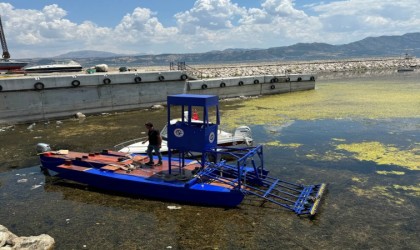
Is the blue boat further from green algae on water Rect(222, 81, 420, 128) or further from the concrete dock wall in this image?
the concrete dock wall

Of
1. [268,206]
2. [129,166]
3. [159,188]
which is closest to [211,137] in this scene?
[159,188]

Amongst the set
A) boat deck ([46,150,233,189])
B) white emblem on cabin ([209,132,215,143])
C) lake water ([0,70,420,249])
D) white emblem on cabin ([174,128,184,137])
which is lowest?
lake water ([0,70,420,249])

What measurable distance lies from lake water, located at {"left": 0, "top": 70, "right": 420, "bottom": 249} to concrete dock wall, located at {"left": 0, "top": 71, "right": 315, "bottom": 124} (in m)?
4.37

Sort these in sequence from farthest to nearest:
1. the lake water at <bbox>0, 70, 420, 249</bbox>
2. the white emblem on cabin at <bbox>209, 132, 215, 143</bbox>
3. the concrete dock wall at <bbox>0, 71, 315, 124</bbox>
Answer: the concrete dock wall at <bbox>0, 71, 315, 124</bbox>, the white emblem on cabin at <bbox>209, 132, 215, 143</bbox>, the lake water at <bbox>0, 70, 420, 249</bbox>

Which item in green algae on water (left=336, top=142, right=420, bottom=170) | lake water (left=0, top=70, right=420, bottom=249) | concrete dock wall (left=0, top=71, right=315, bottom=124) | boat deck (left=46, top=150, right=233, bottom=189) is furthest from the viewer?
concrete dock wall (left=0, top=71, right=315, bottom=124)

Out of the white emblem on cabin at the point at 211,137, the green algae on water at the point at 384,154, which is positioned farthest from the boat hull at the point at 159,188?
the green algae on water at the point at 384,154

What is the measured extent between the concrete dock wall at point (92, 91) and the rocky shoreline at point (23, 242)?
19.5 m

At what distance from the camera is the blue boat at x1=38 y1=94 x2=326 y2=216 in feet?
34.8

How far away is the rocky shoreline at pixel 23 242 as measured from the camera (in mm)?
7844

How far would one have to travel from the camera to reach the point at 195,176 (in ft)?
Answer: 36.9

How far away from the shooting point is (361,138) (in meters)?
18.5

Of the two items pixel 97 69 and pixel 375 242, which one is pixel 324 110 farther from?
pixel 97 69

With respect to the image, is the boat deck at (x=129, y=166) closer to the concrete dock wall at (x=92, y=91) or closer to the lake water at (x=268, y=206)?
the lake water at (x=268, y=206)

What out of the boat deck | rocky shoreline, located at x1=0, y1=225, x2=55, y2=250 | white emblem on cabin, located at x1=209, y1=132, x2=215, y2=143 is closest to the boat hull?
the boat deck
